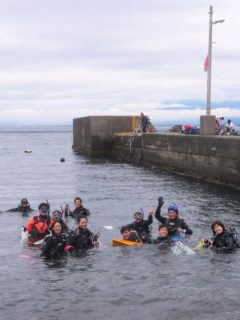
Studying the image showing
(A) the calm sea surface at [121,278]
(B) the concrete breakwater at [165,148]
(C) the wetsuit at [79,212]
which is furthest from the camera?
(B) the concrete breakwater at [165,148]

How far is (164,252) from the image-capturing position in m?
13.8

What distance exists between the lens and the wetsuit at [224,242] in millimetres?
13750

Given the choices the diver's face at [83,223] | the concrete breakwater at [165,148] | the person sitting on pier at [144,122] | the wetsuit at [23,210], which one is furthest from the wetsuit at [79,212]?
the person sitting on pier at [144,122]

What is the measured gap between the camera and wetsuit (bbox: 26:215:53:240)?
1529cm

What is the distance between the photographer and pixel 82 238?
14094mm

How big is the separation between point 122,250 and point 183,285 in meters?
3.26

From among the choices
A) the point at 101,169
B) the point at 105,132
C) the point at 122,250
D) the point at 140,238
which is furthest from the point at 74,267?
the point at 105,132

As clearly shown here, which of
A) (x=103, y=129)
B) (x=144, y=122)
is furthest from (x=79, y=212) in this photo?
(x=103, y=129)

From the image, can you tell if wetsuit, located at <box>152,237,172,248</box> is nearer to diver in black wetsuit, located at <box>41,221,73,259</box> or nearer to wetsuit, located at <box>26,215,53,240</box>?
diver in black wetsuit, located at <box>41,221,73,259</box>

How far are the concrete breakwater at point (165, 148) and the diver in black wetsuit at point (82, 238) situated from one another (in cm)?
1168

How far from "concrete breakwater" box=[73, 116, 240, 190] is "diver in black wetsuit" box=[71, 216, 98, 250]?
38.3 feet

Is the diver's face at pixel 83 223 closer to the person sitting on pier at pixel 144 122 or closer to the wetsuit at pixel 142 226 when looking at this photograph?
the wetsuit at pixel 142 226

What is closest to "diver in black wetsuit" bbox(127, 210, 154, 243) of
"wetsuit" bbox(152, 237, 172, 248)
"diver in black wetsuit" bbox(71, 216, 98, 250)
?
"wetsuit" bbox(152, 237, 172, 248)

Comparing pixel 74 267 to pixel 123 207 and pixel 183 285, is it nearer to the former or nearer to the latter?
pixel 183 285
